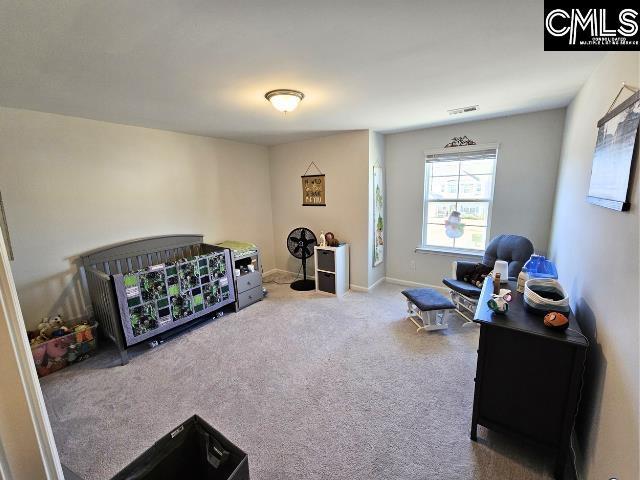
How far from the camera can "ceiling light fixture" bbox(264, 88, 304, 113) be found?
212cm

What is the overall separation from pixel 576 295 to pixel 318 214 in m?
3.10

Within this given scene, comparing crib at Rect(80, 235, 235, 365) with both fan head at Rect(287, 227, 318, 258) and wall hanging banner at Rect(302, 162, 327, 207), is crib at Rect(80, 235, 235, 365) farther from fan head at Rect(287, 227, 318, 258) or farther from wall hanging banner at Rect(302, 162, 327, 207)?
wall hanging banner at Rect(302, 162, 327, 207)

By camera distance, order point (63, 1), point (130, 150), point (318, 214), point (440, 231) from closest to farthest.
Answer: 1. point (63, 1)
2. point (130, 150)
3. point (440, 231)
4. point (318, 214)

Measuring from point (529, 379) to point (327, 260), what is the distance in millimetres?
2667

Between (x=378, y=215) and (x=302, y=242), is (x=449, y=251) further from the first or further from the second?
(x=302, y=242)

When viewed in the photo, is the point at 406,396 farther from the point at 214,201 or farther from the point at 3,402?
the point at 214,201

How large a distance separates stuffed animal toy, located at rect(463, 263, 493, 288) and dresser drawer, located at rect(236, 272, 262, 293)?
98.7 inches

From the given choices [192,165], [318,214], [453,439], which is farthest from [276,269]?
[453,439]

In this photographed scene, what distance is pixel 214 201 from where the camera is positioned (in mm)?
4039

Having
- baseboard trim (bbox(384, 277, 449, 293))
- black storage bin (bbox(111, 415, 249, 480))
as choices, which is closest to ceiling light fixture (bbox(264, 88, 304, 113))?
black storage bin (bbox(111, 415, 249, 480))

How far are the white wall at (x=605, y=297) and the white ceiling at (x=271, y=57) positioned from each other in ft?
1.26

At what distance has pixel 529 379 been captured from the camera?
153cm

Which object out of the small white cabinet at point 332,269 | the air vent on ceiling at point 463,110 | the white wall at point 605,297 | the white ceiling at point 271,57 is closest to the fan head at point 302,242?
the small white cabinet at point 332,269

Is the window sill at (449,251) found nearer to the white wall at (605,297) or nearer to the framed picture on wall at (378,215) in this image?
the framed picture on wall at (378,215)
